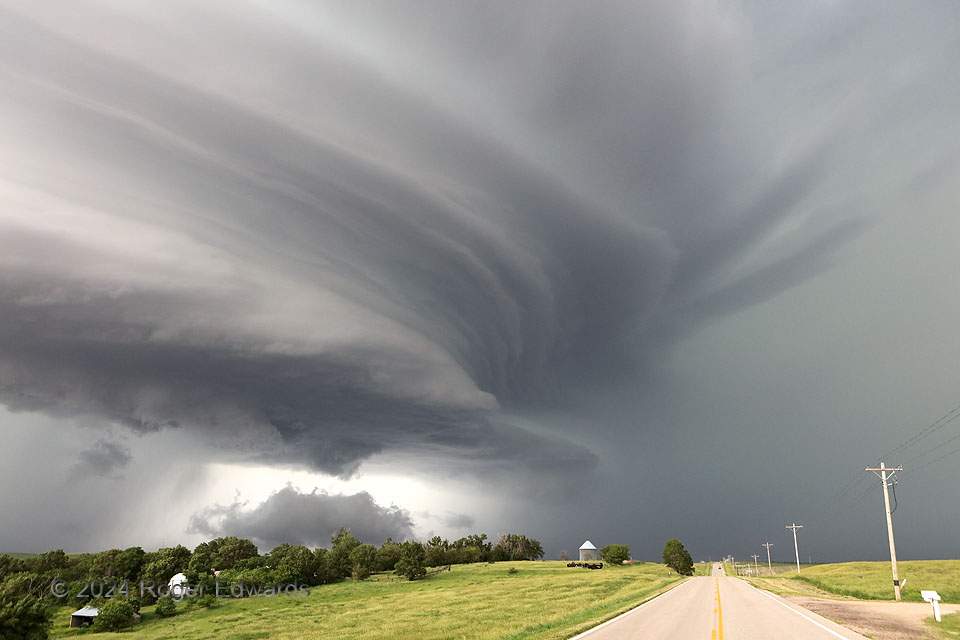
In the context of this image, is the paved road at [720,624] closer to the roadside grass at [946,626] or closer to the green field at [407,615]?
the green field at [407,615]

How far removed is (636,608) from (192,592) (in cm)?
7287

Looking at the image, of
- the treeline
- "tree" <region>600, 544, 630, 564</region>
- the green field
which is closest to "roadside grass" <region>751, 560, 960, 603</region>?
the green field

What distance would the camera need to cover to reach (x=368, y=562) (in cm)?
11919

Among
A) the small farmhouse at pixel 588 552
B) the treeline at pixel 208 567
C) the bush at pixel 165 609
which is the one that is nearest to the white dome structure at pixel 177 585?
the treeline at pixel 208 567

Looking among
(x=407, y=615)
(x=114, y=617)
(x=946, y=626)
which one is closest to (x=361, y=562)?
(x=114, y=617)

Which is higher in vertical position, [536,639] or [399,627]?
[536,639]

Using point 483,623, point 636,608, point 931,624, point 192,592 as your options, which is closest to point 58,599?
point 192,592

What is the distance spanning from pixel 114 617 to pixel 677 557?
104 meters

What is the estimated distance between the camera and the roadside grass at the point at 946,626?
987 inches

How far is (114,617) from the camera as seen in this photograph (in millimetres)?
63531

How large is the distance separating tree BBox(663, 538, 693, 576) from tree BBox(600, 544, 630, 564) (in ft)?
45.7

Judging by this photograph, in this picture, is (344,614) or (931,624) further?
(344,614)

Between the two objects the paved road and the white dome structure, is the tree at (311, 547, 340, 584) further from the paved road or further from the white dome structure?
the paved road

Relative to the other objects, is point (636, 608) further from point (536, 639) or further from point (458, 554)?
point (458, 554)
